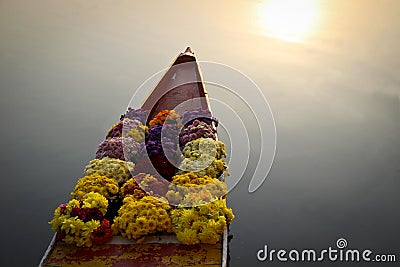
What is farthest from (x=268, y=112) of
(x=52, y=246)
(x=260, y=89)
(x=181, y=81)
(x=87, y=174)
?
(x=52, y=246)

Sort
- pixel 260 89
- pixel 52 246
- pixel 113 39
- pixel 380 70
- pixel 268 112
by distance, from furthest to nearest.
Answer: pixel 113 39, pixel 380 70, pixel 260 89, pixel 268 112, pixel 52 246

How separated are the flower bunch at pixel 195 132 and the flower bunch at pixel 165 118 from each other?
0.53 ft

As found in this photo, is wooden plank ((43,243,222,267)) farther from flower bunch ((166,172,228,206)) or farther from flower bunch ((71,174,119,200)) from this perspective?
flower bunch ((71,174,119,200))

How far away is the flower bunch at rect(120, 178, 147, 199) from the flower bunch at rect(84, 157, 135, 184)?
14 centimetres

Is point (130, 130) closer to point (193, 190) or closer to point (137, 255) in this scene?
point (193, 190)

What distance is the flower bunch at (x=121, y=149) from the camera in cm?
391

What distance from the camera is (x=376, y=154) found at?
506 cm

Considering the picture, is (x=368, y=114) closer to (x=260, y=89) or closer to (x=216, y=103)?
(x=260, y=89)

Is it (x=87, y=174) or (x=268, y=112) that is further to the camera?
(x=268, y=112)

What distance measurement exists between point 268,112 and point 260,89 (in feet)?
1.53

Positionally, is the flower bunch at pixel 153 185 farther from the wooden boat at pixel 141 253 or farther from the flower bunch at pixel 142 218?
the wooden boat at pixel 141 253

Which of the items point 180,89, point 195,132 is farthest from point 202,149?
point 180,89

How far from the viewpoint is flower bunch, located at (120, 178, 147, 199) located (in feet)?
11.1

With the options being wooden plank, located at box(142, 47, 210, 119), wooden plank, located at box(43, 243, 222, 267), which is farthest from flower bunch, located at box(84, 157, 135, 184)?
wooden plank, located at box(142, 47, 210, 119)
